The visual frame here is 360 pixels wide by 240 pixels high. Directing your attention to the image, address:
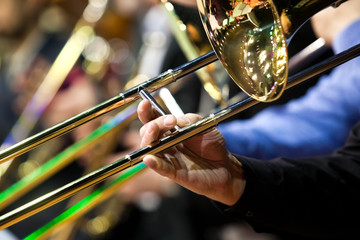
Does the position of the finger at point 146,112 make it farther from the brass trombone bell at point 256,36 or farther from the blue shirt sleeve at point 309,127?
the blue shirt sleeve at point 309,127

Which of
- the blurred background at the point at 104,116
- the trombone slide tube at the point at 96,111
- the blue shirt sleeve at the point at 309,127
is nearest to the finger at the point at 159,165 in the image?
the trombone slide tube at the point at 96,111

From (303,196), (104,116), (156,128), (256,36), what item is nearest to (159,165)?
(156,128)

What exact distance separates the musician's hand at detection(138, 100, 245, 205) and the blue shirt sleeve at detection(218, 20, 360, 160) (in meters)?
0.58

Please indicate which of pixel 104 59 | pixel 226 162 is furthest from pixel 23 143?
pixel 104 59

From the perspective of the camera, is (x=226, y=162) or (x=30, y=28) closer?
(x=226, y=162)

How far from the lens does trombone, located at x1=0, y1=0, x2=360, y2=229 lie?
0.78 metres

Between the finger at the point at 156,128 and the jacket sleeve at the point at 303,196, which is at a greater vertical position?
the finger at the point at 156,128

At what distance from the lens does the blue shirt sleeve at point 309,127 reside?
153 cm

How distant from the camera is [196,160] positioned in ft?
2.94

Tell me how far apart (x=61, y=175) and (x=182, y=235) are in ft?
1.78

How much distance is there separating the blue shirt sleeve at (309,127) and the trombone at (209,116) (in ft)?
2.19

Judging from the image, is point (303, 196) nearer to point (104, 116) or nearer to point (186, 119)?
point (186, 119)

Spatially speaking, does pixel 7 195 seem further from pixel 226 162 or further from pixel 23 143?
pixel 226 162

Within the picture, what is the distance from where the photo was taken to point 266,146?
1577 mm
